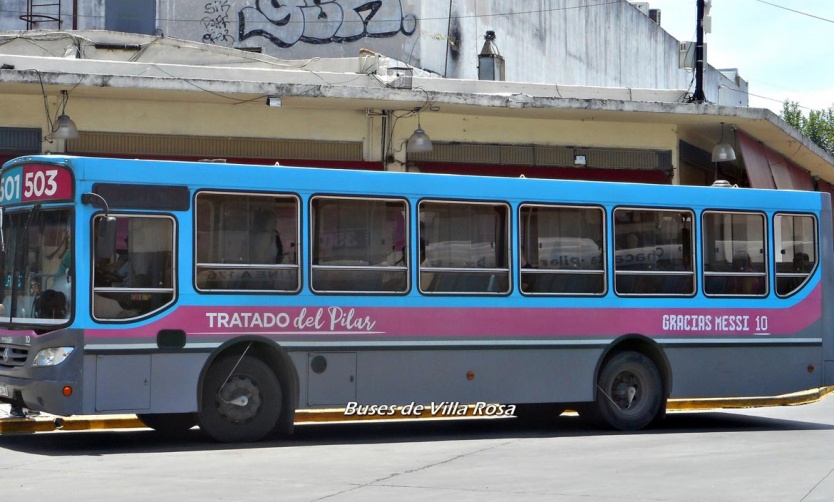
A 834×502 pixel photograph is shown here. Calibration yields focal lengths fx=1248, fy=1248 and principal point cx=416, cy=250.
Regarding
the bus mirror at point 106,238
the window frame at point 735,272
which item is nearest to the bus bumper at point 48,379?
the bus mirror at point 106,238

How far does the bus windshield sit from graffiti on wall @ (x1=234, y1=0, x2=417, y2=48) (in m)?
13.6

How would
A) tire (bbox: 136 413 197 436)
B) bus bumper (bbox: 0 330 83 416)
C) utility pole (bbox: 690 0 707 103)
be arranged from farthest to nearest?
utility pole (bbox: 690 0 707 103) < tire (bbox: 136 413 197 436) < bus bumper (bbox: 0 330 83 416)

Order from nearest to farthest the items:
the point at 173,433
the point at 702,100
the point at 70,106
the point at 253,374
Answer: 1. the point at 253,374
2. the point at 173,433
3. the point at 70,106
4. the point at 702,100

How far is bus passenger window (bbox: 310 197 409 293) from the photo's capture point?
39.8 ft

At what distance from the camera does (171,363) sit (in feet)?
37.1

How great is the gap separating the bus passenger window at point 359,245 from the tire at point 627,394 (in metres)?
2.71

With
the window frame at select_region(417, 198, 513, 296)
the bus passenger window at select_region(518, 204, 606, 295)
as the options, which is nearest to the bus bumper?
the window frame at select_region(417, 198, 513, 296)

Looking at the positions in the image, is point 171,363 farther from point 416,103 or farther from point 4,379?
point 416,103

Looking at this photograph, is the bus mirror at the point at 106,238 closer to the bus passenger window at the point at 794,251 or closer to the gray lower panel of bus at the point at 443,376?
the gray lower panel of bus at the point at 443,376

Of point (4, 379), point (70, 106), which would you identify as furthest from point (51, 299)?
point (70, 106)

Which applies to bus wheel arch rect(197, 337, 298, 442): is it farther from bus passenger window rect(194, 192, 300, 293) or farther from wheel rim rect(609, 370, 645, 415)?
wheel rim rect(609, 370, 645, 415)

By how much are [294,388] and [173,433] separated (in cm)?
158

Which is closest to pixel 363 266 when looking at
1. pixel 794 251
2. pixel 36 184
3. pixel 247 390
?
pixel 247 390

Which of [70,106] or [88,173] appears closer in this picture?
[88,173]
